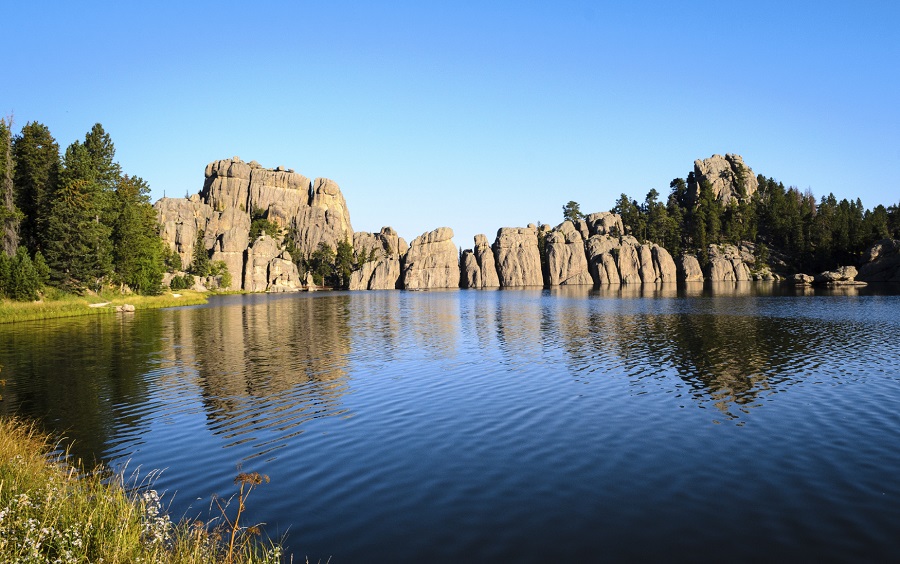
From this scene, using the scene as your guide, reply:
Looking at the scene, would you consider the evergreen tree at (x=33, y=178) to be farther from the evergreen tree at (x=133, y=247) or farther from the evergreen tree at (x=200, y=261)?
the evergreen tree at (x=200, y=261)

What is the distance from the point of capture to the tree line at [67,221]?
2891 inches

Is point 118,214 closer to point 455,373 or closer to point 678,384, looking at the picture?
point 455,373

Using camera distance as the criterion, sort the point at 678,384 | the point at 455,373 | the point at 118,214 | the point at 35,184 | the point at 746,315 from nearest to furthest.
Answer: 1. the point at 678,384
2. the point at 455,373
3. the point at 746,315
4. the point at 35,184
5. the point at 118,214

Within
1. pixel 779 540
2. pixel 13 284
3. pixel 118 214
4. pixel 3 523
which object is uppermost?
pixel 118 214

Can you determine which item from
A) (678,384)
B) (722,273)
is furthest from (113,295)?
(722,273)

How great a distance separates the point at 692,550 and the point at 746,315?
60062mm

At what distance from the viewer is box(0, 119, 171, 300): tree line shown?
73.4 meters

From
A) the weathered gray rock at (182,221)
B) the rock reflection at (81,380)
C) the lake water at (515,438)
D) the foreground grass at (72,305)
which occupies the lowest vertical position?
the lake water at (515,438)

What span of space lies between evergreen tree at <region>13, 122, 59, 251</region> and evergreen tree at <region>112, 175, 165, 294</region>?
10.8 metres

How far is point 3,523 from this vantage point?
28.9 feet

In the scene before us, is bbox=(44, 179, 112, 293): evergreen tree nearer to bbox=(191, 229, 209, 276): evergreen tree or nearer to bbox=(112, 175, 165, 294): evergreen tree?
bbox=(112, 175, 165, 294): evergreen tree

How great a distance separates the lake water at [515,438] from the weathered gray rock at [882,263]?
12227 cm

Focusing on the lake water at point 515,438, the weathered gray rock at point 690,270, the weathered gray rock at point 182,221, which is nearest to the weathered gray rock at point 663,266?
the weathered gray rock at point 690,270

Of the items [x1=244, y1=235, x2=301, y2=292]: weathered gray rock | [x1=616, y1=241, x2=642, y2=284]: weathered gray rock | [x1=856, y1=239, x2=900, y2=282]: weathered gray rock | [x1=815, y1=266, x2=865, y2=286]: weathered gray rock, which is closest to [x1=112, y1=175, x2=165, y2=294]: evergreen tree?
[x1=244, y1=235, x2=301, y2=292]: weathered gray rock
